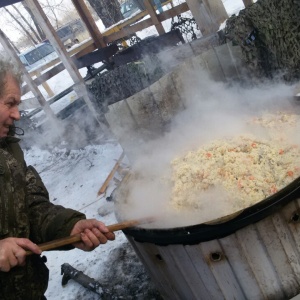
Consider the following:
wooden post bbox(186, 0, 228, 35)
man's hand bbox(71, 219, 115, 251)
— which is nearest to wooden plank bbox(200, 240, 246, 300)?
man's hand bbox(71, 219, 115, 251)

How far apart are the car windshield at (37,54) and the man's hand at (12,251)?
19.4m

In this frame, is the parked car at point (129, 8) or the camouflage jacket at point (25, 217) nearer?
the camouflage jacket at point (25, 217)

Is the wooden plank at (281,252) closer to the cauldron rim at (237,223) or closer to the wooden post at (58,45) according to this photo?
the cauldron rim at (237,223)

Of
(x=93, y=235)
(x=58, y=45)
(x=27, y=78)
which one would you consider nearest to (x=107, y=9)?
(x=27, y=78)

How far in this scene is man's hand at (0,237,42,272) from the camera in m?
1.73

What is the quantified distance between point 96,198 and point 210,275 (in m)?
3.41

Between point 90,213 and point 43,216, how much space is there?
2653mm

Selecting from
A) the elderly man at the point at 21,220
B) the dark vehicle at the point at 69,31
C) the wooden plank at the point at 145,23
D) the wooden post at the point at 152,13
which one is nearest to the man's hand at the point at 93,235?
the elderly man at the point at 21,220

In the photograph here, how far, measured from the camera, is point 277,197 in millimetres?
1897

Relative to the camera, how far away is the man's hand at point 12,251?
173 cm

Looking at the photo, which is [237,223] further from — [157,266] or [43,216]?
[43,216]

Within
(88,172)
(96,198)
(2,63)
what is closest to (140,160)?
(2,63)

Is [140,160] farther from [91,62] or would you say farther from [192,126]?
[91,62]

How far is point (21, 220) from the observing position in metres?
2.08
